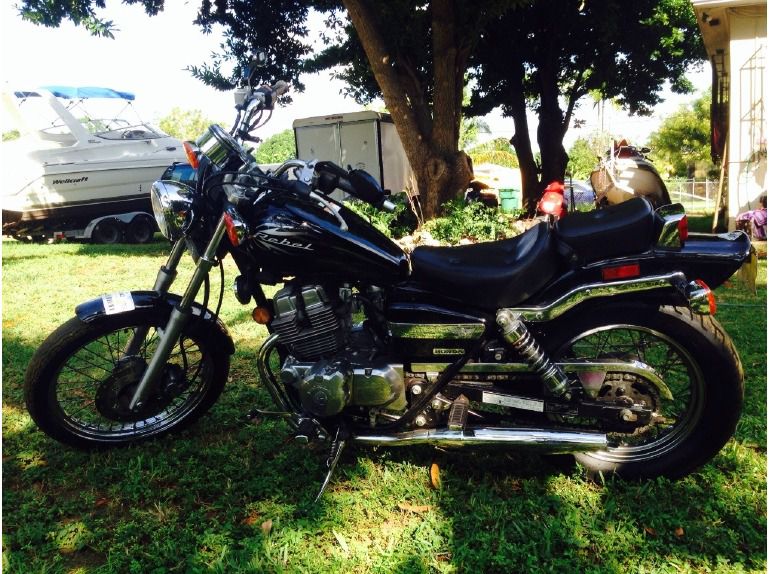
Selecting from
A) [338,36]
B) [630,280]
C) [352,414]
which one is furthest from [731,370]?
[338,36]

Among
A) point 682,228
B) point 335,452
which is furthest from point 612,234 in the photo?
point 335,452

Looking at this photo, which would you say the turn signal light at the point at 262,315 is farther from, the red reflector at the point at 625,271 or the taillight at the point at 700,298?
the taillight at the point at 700,298

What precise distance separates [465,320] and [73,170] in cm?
1201

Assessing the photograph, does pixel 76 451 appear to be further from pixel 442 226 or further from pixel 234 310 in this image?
pixel 442 226

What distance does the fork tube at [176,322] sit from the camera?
8.57 ft

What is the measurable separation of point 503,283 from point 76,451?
2.37m

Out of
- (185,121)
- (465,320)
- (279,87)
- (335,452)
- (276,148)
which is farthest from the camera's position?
(276,148)

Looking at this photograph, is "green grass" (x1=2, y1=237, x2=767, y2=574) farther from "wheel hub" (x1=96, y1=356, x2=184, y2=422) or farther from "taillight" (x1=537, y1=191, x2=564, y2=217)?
"taillight" (x1=537, y1=191, x2=564, y2=217)

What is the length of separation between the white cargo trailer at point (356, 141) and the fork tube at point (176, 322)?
37.1 ft


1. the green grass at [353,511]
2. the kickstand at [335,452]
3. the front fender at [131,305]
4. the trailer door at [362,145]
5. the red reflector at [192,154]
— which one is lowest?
the green grass at [353,511]

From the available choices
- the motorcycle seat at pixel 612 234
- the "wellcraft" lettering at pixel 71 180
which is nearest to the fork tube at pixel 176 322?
the motorcycle seat at pixel 612 234

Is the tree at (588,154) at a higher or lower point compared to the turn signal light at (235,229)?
higher

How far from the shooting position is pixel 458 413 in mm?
2516

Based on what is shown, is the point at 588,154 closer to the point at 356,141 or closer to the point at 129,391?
the point at 356,141
